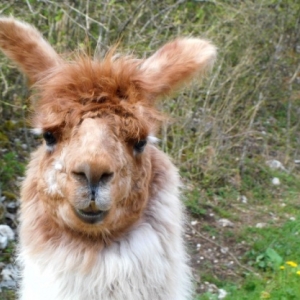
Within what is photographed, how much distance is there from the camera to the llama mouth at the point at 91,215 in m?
2.67

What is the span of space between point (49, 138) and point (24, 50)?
52cm

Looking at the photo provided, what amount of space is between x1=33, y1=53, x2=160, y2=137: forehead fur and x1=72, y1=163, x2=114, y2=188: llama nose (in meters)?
0.29

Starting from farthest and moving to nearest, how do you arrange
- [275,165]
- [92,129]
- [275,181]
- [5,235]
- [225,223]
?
1. [275,165]
2. [275,181]
3. [225,223]
4. [5,235]
5. [92,129]

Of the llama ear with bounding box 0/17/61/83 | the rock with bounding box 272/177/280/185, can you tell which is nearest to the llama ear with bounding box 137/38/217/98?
the llama ear with bounding box 0/17/61/83

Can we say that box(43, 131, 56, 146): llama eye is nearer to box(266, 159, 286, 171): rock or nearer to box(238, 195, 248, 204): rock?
box(238, 195, 248, 204): rock

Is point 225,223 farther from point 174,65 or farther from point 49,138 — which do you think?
point 49,138

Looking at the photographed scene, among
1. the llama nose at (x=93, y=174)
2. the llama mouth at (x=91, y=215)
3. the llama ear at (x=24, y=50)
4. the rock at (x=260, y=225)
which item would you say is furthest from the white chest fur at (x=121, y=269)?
the rock at (x=260, y=225)

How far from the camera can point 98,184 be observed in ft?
8.30

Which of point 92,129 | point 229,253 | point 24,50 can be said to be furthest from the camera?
point 229,253

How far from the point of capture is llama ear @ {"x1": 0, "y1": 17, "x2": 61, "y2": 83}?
3068 mm

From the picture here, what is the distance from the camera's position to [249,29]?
7.56 metres

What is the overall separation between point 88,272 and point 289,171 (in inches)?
219

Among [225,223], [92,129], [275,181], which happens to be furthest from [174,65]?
[275,181]

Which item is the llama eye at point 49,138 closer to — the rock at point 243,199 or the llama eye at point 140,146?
the llama eye at point 140,146
